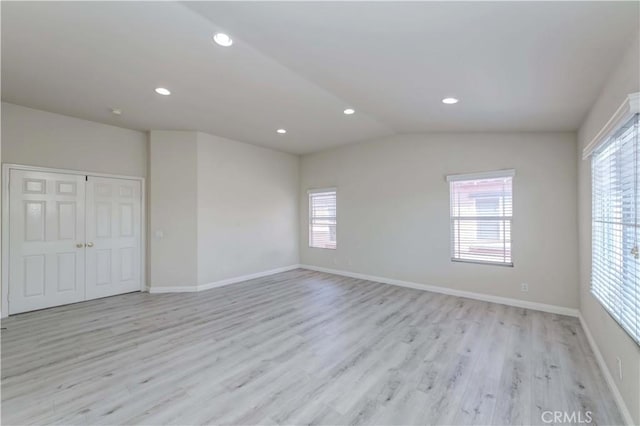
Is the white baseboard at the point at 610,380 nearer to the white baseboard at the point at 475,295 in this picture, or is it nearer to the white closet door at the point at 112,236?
the white baseboard at the point at 475,295

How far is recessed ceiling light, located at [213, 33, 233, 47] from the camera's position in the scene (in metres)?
2.22

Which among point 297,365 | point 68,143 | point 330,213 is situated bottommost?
point 297,365

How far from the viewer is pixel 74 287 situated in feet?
14.2

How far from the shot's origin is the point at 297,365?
255 cm

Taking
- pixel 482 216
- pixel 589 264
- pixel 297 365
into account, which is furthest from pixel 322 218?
pixel 589 264

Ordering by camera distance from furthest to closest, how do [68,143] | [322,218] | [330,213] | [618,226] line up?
[322,218]
[330,213]
[68,143]
[618,226]

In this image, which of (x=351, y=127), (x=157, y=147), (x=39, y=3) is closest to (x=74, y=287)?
(x=157, y=147)

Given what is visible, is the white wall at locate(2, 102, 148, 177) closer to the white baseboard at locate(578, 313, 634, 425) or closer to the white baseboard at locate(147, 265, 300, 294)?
the white baseboard at locate(147, 265, 300, 294)

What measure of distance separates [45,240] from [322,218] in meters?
4.92

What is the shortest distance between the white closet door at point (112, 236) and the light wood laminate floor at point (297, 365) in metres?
0.62

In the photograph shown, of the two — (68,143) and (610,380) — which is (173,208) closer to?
(68,143)

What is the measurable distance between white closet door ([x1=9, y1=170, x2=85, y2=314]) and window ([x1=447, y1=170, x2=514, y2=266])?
614cm

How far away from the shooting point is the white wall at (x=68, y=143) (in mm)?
3818

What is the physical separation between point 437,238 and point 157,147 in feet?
17.3
